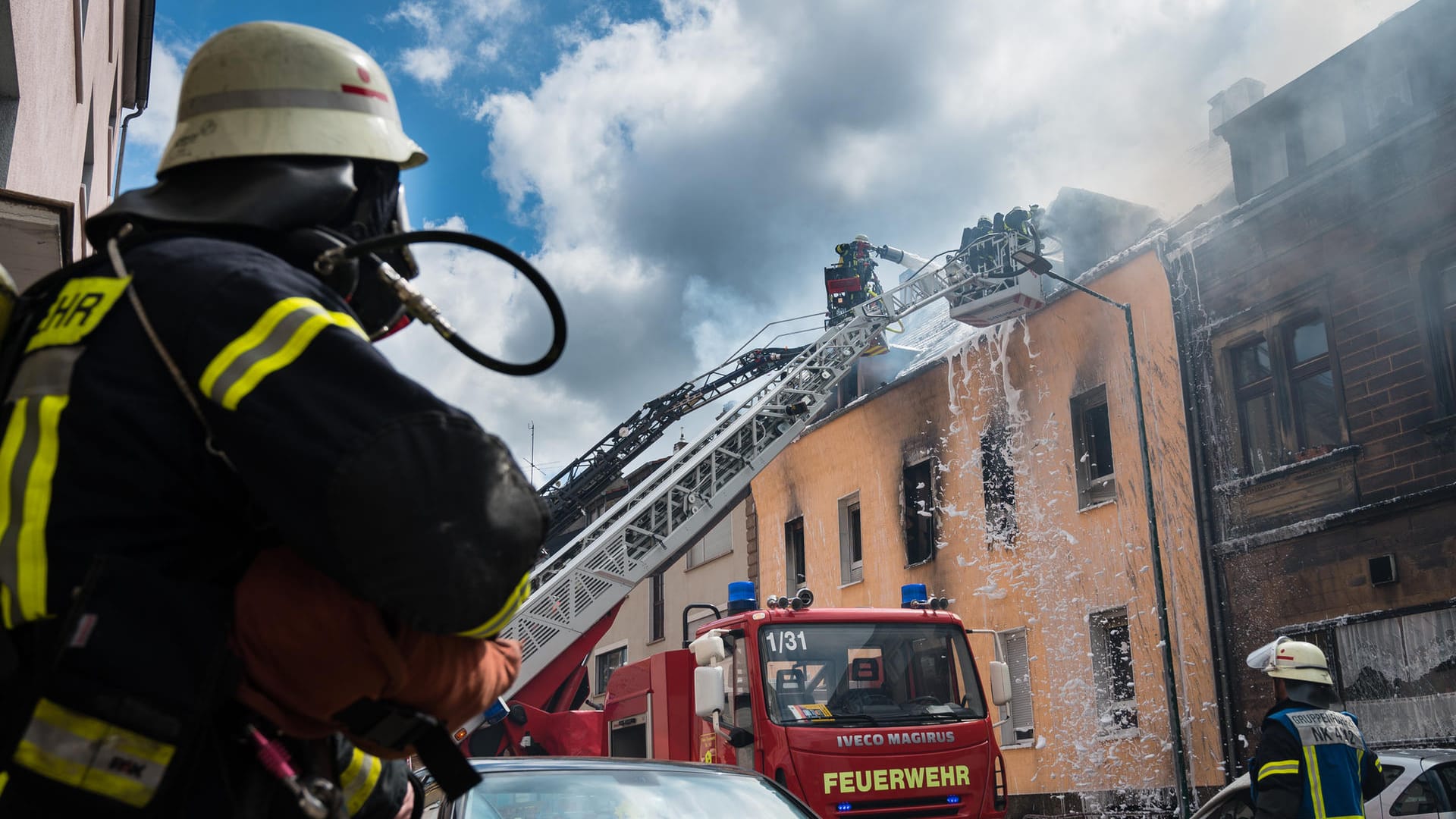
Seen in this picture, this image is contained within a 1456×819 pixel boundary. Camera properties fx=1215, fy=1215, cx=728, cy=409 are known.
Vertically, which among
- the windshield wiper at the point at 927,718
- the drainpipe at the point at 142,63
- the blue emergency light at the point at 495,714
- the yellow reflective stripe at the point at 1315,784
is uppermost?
the drainpipe at the point at 142,63

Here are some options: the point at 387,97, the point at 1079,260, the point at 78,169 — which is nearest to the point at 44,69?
the point at 78,169

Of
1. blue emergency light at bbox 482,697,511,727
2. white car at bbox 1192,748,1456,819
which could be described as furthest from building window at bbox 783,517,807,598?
white car at bbox 1192,748,1456,819

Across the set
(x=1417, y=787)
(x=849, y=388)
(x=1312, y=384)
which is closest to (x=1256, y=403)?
(x=1312, y=384)

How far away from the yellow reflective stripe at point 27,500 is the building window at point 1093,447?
1453 centimetres

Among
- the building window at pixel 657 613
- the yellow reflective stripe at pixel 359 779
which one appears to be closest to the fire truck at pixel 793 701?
the yellow reflective stripe at pixel 359 779

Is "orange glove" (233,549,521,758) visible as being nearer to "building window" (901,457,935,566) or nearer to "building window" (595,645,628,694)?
"building window" (901,457,935,566)

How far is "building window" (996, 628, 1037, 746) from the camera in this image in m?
15.4

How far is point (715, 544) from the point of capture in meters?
24.2

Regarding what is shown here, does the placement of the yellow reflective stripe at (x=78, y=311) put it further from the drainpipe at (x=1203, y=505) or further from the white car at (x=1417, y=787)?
the drainpipe at (x=1203, y=505)

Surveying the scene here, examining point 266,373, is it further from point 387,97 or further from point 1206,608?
point 1206,608

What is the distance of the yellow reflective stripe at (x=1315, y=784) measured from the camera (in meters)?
5.01

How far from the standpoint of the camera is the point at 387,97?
1.63 metres

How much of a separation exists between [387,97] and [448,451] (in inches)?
25.5

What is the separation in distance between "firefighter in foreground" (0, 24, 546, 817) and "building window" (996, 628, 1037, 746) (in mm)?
14710
